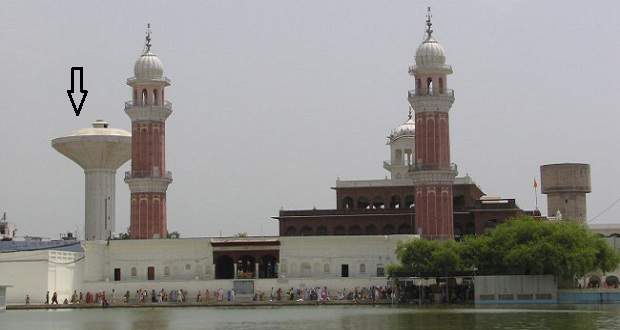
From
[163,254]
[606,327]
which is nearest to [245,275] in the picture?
[163,254]

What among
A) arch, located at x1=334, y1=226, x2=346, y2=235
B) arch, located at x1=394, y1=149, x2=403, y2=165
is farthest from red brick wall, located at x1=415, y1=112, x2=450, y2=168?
arch, located at x1=394, y1=149, x2=403, y2=165

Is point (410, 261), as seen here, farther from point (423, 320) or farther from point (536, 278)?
point (423, 320)

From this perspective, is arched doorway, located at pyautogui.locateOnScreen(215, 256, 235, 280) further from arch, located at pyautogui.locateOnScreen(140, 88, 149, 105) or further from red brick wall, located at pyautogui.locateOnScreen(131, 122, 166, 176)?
arch, located at pyautogui.locateOnScreen(140, 88, 149, 105)

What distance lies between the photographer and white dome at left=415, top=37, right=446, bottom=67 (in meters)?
89.2

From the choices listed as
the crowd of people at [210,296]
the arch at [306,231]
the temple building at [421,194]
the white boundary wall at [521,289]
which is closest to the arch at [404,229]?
the temple building at [421,194]

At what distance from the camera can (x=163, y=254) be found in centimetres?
8931

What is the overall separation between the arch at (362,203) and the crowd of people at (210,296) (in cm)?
1518

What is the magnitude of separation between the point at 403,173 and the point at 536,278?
3084 cm

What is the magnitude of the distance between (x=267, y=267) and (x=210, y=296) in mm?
7436

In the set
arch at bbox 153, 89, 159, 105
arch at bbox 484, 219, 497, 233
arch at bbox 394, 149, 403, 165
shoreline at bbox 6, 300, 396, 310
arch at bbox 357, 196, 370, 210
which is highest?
arch at bbox 153, 89, 159, 105

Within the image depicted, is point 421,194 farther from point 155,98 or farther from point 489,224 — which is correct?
point 155,98

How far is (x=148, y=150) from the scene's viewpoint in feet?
305

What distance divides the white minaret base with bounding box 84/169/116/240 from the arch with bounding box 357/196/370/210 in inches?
995

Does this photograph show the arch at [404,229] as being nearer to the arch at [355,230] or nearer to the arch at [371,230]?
the arch at [371,230]
